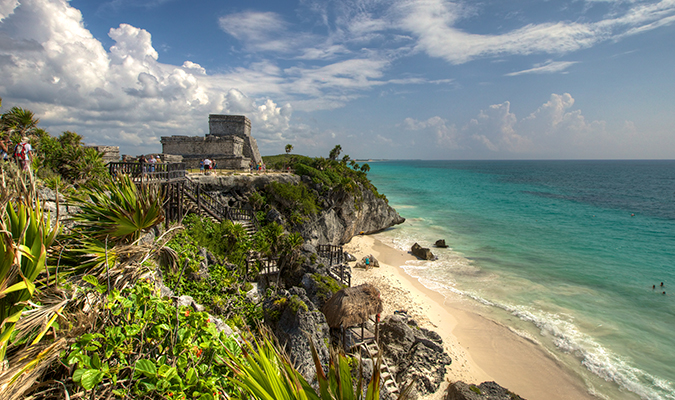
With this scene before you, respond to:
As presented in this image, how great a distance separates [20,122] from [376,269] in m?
21.3

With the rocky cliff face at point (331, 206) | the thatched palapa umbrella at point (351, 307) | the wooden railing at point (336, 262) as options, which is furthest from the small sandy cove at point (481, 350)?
the rocky cliff face at point (331, 206)

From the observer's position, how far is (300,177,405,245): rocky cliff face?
24.9 metres

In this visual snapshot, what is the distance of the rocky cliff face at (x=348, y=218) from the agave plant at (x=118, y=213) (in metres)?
19.6

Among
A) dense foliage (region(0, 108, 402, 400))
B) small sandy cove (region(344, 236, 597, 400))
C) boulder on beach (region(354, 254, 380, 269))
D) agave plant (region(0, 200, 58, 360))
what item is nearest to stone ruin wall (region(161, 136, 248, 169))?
boulder on beach (region(354, 254, 380, 269))

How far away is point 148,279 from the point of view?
11.5 feet

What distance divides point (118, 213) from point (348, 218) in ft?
85.1

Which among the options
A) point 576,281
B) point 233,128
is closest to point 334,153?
point 233,128

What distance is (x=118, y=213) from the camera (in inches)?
146

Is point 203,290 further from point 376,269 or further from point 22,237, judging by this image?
point 376,269

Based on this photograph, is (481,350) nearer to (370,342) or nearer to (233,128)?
(370,342)

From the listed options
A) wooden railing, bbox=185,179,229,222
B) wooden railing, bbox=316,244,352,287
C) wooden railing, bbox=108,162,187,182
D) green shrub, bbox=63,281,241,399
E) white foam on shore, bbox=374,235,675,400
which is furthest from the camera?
wooden railing, bbox=316,244,352,287

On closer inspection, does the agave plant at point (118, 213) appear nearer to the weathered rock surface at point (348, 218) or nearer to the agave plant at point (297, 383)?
the agave plant at point (297, 383)

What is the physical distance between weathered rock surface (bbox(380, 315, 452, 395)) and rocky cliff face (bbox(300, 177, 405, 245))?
460 inches

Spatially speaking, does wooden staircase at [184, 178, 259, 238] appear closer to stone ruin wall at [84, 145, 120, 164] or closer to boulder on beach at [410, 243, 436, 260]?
stone ruin wall at [84, 145, 120, 164]
